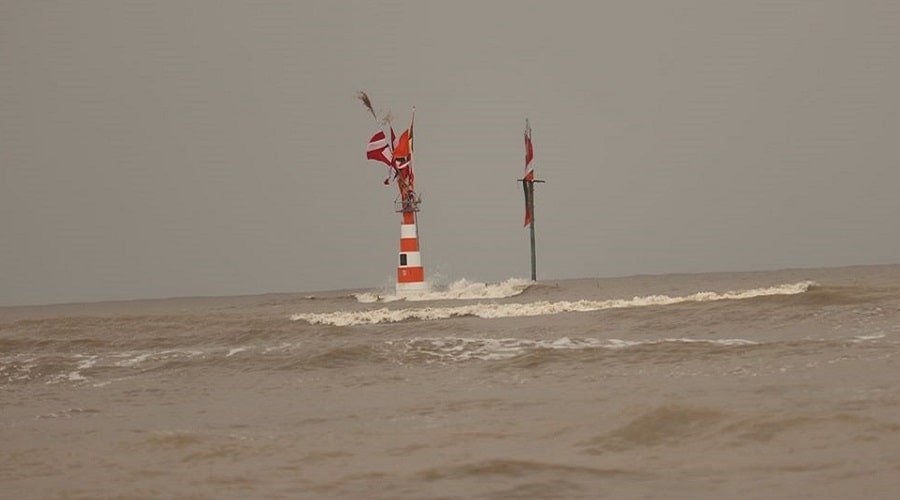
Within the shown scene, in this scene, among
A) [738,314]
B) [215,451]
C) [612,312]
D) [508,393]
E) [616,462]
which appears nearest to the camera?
[616,462]

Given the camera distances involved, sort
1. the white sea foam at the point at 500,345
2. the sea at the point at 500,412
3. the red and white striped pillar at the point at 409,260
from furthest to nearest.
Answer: the red and white striped pillar at the point at 409,260 < the white sea foam at the point at 500,345 < the sea at the point at 500,412

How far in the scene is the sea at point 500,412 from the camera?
6566mm

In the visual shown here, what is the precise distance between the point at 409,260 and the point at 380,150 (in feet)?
11.7

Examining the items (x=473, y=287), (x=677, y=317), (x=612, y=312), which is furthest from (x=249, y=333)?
(x=473, y=287)

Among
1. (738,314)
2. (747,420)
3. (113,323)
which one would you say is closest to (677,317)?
(738,314)

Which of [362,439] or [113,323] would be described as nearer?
[362,439]

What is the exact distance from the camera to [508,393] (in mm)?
10570

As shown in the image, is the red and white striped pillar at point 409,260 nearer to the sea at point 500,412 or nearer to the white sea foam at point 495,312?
the white sea foam at point 495,312

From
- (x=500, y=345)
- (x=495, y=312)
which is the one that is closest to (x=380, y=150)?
(x=495, y=312)

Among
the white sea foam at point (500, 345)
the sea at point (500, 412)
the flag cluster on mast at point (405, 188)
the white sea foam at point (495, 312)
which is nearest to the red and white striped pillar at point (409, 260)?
the flag cluster on mast at point (405, 188)

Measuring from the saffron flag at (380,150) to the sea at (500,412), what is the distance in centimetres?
1841

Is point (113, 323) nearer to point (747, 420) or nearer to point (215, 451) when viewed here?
point (215, 451)

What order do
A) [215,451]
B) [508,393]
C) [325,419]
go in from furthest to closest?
1. [508,393]
2. [325,419]
3. [215,451]

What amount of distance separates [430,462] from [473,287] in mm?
36275
